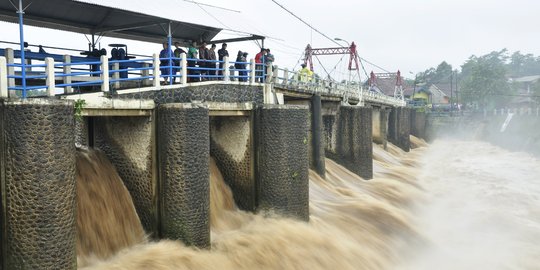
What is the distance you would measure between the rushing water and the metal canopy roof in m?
4.20

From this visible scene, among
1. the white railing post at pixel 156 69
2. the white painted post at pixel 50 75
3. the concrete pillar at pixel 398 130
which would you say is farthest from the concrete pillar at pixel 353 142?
the concrete pillar at pixel 398 130

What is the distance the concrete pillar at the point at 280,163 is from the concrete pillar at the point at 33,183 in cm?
600

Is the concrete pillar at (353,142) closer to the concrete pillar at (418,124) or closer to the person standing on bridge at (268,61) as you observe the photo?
the person standing on bridge at (268,61)

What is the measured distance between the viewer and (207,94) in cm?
1234

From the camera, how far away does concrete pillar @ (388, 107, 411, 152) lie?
38625mm

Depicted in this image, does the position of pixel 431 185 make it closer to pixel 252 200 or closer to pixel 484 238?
pixel 484 238

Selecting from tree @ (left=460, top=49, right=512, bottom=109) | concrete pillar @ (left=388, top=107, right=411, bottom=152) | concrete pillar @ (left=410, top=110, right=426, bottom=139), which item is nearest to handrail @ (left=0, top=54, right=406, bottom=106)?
concrete pillar @ (left=388, top=107, right=411, bottom=152)

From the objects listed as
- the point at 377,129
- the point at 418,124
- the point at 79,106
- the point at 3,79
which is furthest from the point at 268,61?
the point at 418,124

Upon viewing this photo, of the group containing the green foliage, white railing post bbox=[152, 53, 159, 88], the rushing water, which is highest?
white railing post bbox=[152, 53, 159, 88]

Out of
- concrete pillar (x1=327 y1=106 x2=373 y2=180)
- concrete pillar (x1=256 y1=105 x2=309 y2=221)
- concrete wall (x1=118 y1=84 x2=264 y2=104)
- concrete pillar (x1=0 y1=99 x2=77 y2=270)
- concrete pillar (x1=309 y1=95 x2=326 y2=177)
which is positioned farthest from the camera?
concrete pillar (x1=327 y1=106 x2=373 y2=180)

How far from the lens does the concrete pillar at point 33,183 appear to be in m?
7.32

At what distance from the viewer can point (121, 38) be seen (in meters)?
15.3

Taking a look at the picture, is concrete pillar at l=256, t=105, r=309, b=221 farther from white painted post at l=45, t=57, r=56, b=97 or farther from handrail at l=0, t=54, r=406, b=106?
white painted post at l=45, t=57, r=56, b=97

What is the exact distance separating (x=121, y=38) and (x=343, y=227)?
925 cm
